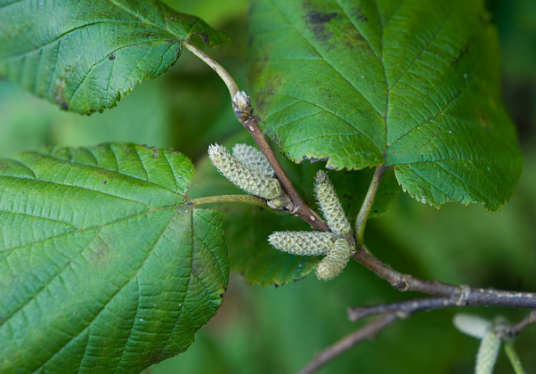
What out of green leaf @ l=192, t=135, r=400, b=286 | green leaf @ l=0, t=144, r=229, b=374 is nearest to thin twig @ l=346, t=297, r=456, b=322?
green leaf @ l=192, t=135, r=400, b=286

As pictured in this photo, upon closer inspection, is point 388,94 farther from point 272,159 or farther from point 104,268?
point 104,268

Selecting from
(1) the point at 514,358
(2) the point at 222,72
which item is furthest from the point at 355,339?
(2) the point at 222,72

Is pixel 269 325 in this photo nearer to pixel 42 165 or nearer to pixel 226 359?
pixel 226 359

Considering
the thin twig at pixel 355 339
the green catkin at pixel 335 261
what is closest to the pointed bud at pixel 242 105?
the green catkin at pixel 335 261

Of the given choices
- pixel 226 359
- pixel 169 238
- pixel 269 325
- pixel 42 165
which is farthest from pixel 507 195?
pixel 226 359

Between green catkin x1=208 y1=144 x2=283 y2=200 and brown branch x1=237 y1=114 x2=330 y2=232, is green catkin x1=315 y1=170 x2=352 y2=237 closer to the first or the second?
brown branch x1=237 y1=114 x2=330 y2=232
